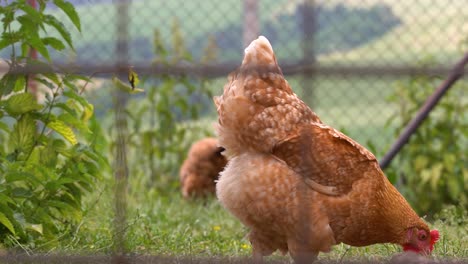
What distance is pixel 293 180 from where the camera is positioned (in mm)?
3482

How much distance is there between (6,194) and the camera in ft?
11.4

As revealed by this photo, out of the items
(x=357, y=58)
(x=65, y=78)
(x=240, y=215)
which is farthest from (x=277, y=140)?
(x=357, y=58)

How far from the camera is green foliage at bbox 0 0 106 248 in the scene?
346 cm

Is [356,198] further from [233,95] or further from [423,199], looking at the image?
[423,199]

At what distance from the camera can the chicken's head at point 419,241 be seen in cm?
364

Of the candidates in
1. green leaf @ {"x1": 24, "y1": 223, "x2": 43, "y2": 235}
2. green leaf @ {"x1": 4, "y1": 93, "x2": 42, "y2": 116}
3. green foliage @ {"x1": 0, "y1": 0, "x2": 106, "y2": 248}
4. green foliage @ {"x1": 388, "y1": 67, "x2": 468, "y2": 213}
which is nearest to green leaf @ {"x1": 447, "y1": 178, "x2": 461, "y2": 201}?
green foliage @ {"x1": 388, "y1": 67, "x2": 468, "y2": 213}

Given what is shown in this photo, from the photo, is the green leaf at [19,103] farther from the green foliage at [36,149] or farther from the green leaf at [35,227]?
the green leaf at [35,227]

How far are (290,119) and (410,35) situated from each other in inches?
116

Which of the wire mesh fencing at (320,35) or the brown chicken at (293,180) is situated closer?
the brown chicken at (293,180)

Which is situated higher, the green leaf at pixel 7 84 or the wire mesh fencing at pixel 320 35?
the wire mesh fencing at pixel 320 35

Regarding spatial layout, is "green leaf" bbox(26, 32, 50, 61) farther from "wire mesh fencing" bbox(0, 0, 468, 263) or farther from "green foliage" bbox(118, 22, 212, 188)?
"green foliage" bbox(118, 22, 212, 188)

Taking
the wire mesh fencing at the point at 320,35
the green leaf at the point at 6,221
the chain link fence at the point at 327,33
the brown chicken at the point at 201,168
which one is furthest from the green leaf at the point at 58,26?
the brown chicken at the point at 201,168

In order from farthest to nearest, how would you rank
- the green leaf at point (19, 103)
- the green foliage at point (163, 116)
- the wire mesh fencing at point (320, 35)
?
the green foliage at point (163, 116)
the wire mesh fencing at point (320, 35)
the green leaf at point (19, 103)

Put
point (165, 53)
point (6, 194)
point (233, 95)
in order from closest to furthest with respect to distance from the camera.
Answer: point (6, 194) < point (233, 95) < point (165, 53)
